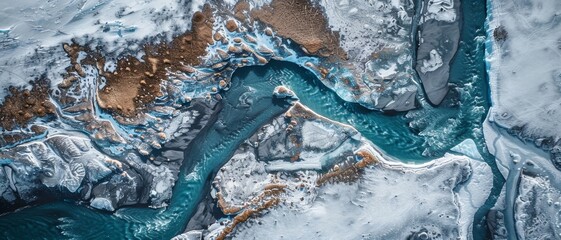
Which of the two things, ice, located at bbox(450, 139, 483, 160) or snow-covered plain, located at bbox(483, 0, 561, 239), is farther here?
ice, located at bbox(450, 139, 483, 160)

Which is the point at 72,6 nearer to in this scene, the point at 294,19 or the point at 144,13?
the point at 144,13

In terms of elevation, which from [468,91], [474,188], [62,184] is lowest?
[474,188]

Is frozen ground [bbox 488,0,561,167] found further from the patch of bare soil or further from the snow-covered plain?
the patch of bare soil

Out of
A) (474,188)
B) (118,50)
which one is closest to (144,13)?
(118,50)

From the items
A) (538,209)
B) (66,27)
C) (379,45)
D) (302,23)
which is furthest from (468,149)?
(66,27)

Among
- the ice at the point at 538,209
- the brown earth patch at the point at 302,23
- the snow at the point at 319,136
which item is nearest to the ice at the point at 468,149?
the ice at the point at 538,209

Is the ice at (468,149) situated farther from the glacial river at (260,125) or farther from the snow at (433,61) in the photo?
the snow at (433,61)

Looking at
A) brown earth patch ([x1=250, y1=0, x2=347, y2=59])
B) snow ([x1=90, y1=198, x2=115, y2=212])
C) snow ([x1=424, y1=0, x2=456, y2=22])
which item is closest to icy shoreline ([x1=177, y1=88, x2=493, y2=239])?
brown earth patch ([x1=250, y1=0, x2=347, y2=59])
